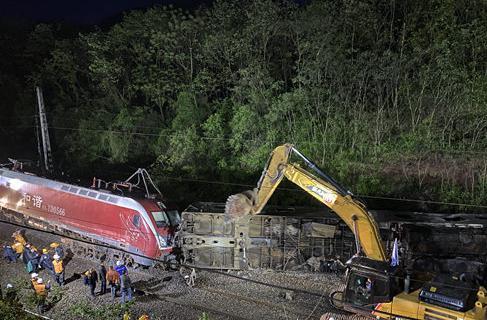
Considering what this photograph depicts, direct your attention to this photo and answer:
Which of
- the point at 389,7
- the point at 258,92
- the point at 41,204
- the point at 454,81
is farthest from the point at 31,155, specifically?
the point at 454,81

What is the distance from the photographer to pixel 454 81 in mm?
19359

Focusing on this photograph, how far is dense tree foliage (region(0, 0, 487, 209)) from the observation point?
19656 millimetres

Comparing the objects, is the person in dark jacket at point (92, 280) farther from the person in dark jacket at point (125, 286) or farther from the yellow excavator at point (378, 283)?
the yellow excavator at point (378, 283)

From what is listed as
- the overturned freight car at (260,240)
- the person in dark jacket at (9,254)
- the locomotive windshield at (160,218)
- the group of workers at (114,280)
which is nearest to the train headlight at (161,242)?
the locomotive windshield at (160,218)

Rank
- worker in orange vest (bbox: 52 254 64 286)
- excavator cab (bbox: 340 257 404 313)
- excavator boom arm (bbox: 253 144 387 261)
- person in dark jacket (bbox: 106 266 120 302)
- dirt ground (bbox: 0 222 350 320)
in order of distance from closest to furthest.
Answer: excavator cab (bbox: 340 257 404 313)
excavator boom arm (bbox: 253 144 387 261)
dirt ground (bbox: 0 222 350 320)
person in dark jacket (bbox: 106 266 120 302)
worker in orange vest (bbox: 52 254 64 286)

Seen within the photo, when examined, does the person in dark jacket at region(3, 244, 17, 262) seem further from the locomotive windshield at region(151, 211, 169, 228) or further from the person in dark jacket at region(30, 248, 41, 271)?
the locomotive windshield at region(151, 211, 169, 228)

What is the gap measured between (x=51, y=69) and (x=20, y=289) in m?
20.1

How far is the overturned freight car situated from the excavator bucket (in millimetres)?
397

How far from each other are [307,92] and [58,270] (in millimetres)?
12963

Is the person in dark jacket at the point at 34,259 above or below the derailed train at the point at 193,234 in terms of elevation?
below

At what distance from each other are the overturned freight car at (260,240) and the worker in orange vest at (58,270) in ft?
11.9

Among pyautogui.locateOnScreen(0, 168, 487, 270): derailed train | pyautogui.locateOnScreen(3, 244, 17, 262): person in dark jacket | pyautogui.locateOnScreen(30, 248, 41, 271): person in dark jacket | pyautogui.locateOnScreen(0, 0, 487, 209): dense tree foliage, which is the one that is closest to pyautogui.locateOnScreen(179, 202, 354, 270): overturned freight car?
pyautogui.locateOnScreen(0, 168, 487, 270): derailed train

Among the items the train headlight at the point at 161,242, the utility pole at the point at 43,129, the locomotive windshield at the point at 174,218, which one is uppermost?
the utility pole at the point at 43,129

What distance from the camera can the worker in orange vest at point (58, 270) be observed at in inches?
559
